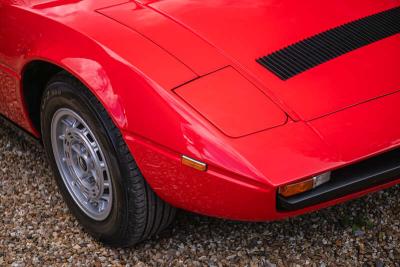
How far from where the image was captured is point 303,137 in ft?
6.91

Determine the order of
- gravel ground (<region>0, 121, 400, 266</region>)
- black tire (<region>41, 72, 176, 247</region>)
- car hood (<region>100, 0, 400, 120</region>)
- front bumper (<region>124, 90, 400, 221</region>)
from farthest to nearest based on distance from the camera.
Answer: gravel ground (<region>0, 121, 400, 266</region>), black tire (<region>41, 72, 176, 247</region>), car hood (<region>100, 0, 400, 120</region>), front bumper (<region>124, 90, 400, 221</region>)

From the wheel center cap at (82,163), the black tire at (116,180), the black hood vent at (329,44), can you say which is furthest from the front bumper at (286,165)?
the wheel center cap at (82,163)

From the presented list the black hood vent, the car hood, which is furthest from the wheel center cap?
the black hood vent

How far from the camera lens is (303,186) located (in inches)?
82.4

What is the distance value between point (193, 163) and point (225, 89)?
12.5 inches

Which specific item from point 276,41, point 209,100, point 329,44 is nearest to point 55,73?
point 209,100

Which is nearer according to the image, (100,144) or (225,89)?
Result: (225,89)

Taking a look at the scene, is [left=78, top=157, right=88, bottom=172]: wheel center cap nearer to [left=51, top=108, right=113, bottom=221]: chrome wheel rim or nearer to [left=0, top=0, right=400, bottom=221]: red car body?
[left=51, top=108, right=113, bottom=221]: chrome wheel rim

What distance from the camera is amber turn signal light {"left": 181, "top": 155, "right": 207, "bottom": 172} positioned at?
209 centimetres

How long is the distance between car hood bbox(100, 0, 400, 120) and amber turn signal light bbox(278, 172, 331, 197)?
0.22 metres

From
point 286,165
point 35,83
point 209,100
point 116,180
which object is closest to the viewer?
point 286,165

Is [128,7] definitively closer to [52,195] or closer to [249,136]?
[249,136]

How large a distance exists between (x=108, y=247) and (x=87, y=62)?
92 centimetres

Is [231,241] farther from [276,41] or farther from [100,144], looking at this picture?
[276,41]
